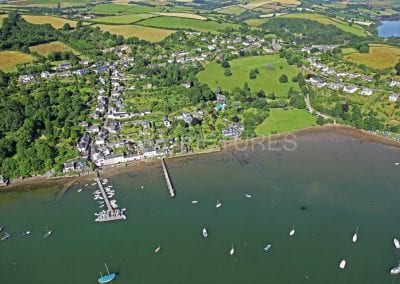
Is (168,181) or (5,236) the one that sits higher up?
(168,181)

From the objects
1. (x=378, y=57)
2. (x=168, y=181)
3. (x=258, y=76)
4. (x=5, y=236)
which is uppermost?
(x=378, y=57)

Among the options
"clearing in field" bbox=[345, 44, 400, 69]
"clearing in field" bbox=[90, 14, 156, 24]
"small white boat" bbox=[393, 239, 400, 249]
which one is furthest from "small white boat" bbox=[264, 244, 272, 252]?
"clearing in field" bbox=[90, 14, 156, 24]

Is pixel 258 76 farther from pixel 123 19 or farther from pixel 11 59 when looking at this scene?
pixel 123 19

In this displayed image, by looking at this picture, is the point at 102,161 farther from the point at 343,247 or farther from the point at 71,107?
the point at 343,247

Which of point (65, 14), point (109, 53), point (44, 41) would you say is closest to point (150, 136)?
point (109, 53)

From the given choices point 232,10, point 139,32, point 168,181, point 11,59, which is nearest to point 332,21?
point 232,10

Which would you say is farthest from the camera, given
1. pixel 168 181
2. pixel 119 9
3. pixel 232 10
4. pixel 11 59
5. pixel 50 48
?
pixel 232 10
